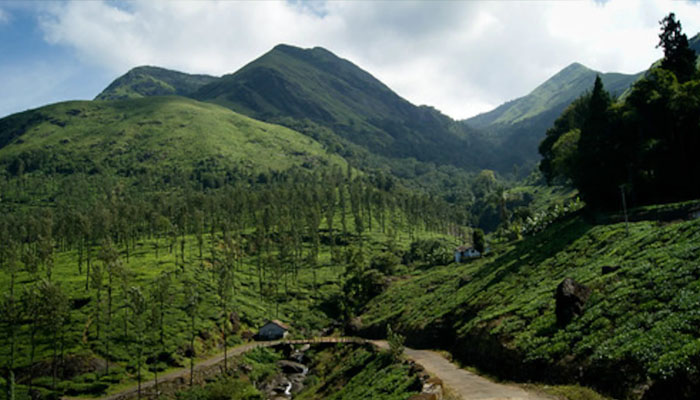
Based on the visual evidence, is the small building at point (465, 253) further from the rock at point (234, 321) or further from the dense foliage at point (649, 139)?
the rock at point (234, 321)

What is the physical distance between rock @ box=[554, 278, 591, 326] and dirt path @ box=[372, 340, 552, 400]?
24.4 ft

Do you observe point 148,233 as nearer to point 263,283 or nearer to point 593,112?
point 263,283

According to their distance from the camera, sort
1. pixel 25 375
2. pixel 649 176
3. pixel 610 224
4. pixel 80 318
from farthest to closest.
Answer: pixel 80 318, pixel 25 375, pixel 649 176, pixel 610 224

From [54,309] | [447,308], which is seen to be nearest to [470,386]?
[447,308]

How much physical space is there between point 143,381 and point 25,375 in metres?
20.4

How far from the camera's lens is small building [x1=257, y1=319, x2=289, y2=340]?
349 feet

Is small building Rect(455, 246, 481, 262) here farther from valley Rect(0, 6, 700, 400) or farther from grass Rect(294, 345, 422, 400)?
grass Rect(294, 345, 422, 400)

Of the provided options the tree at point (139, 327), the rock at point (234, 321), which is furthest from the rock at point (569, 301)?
the rock at point (234, 321)

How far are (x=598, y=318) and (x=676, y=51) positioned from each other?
7198 centimetres

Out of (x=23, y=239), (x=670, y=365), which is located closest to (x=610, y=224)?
(x=670, y=365)

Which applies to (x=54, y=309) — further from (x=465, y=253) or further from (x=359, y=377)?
(x=465, y=253)

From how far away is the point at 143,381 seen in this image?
76.4 m

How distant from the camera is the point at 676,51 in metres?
76.6

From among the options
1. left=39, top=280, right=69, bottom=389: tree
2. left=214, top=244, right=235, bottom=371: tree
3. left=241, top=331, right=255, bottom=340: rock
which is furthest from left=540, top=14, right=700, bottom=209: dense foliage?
left=39, top=280, right=69, bottom=389: tree
